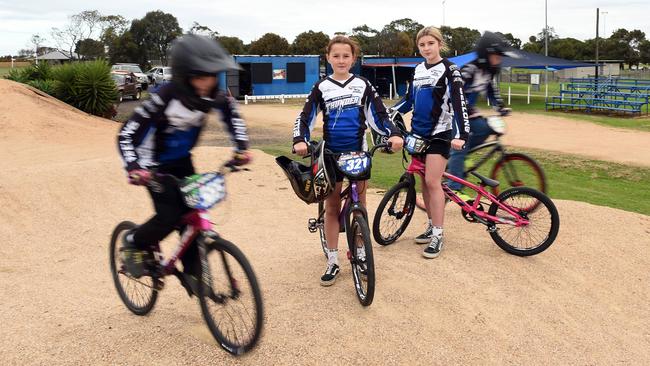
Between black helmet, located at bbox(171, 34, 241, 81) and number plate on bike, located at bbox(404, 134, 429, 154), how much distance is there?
2255 millimetres

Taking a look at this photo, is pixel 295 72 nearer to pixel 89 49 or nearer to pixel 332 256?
pixel 332 256

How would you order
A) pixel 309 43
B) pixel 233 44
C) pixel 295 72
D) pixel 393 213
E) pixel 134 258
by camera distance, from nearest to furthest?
pixel 134 258
pixel 393 213
pixel 295 72
pixel 309 43
pixel 233 44

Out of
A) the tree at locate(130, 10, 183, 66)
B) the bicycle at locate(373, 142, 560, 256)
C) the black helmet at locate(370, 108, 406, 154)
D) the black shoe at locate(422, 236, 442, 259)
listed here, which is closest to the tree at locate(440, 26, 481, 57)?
the tree at locate(130, 10, 183, 66)

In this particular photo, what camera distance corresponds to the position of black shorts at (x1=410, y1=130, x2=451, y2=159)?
4.90 meters

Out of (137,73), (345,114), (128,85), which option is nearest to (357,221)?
(345,114)

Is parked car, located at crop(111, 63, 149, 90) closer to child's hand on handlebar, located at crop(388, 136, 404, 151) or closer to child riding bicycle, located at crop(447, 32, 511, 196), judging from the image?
child riding bicycle, located at crop(447, 32, 511, 196)

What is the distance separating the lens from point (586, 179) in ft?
32.1

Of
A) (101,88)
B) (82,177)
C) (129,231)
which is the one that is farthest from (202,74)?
(101,88)

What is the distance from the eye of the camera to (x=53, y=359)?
335 cm

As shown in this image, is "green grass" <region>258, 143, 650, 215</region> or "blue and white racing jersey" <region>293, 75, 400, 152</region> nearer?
"blue and white racing jersey" <region>293, 75, 400, 152</region>

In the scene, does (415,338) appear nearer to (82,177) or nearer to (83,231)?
(83,231)

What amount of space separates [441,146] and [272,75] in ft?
90.6

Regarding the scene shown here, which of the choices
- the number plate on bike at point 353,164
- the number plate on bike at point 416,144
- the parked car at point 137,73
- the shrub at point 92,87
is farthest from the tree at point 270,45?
the number plate on bike at point 353,164

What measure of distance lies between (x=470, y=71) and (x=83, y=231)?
4.39 meters
